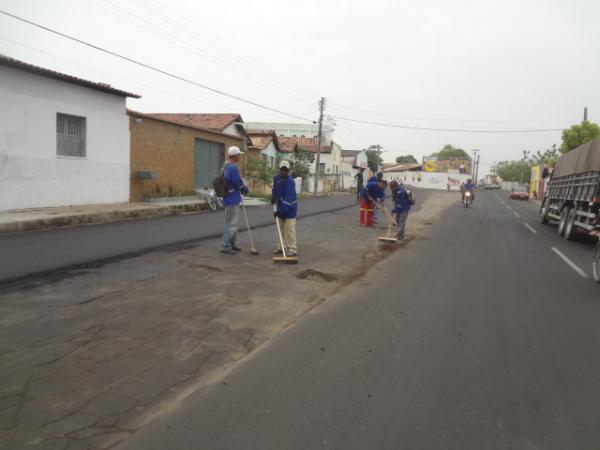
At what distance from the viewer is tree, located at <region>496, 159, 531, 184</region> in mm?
103688

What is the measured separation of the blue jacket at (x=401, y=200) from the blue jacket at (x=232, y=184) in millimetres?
4991

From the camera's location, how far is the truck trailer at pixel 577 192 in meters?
13.1

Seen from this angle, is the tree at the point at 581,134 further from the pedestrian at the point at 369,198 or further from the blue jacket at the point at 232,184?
the blue jacket at the point at 232,184

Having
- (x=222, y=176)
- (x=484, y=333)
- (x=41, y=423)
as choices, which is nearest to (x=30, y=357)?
(x=41, y=423)

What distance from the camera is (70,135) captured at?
53.0 feet

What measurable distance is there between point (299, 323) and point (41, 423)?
2816mm

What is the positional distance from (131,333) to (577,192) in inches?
564

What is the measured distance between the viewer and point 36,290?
19.9 ft

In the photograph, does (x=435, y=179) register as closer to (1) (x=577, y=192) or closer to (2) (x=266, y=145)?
(2) (x=266, y=145)

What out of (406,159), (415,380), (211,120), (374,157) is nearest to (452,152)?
(406,159)

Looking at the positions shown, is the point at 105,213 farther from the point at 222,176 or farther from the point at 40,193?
the point at 222,176

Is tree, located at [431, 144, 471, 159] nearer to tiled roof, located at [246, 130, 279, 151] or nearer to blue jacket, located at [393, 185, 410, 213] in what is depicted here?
tiled roof, located at [246, 130, 279, 151]

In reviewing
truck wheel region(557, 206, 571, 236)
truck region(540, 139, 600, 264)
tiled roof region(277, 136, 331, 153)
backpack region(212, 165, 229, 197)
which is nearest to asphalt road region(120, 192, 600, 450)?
backpack region(212, 165, 229, 197)

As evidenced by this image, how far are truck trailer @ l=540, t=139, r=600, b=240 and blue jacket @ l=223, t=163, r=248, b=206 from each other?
766cm
